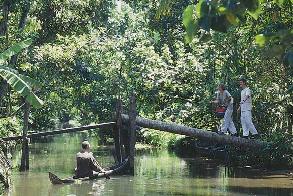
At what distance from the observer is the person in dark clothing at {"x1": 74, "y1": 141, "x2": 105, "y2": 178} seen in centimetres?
1560

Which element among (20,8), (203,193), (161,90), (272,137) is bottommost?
(203,193)

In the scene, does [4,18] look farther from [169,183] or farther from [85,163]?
[169,183]

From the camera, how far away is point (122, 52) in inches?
1282

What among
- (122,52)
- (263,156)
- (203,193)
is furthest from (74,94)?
(203,193)

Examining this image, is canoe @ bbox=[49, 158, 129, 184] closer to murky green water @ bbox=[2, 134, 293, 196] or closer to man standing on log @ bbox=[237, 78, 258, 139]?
murky green water @ bbox=[2, 134, 293, 196]

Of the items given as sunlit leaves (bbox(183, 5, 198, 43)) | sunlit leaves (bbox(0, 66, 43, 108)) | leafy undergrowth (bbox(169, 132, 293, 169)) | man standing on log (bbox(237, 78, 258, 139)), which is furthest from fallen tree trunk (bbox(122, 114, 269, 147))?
sunlit leaves (bbox(183, 5, 198, 43))

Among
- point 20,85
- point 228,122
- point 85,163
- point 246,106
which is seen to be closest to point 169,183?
point 85,163

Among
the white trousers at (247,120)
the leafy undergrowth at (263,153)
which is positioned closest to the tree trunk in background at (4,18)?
the white trousers at (247,120)

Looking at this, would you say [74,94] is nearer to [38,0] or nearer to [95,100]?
[95,100]

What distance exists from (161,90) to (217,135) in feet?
20.8

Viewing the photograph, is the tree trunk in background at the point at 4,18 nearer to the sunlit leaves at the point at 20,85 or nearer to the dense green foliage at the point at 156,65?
the dense green foliage at the point at 156,65

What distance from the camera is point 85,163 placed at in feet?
52.0

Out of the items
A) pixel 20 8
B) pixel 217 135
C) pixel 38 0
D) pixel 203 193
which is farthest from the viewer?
pixel 38 0

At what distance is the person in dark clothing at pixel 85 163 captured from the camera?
15602mm
